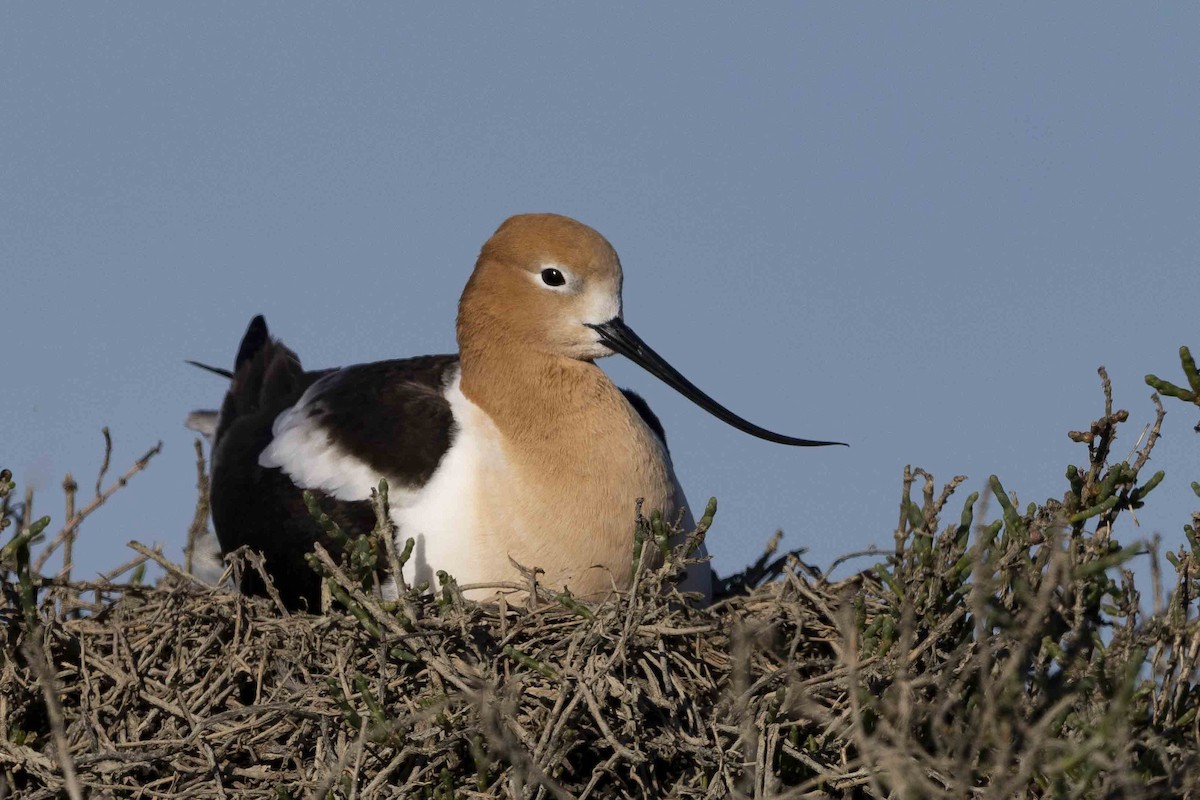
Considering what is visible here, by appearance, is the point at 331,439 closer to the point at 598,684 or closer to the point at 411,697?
the point at 411,697

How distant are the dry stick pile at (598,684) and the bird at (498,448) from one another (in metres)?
0.35

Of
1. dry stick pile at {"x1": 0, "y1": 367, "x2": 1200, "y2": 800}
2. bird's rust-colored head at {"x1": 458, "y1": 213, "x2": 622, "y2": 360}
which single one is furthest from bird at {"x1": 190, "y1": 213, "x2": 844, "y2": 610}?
dry stick pile at {"x1": 0, "y1": 367, "x2": 1200, "y2": 800}

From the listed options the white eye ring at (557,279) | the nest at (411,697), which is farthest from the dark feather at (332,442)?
the white eye ring at (557,279)

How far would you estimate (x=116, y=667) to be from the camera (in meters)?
4.71

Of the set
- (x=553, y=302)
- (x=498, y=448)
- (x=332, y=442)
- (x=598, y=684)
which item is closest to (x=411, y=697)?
(x=598, y=684)

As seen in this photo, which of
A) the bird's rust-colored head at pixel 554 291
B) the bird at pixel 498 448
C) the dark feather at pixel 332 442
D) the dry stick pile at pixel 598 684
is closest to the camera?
the dry stick pile at pixel 598 684

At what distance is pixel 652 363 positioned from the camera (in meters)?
5.56

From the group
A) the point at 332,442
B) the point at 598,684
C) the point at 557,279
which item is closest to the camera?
the point at 598,684

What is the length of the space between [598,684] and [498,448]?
1261 mm

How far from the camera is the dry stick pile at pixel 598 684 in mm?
4027

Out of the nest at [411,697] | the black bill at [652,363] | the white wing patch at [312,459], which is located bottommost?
the nest at [411,697]

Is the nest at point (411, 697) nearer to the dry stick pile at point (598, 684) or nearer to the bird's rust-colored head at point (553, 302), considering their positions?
the dry stick pile at point (598, 684)

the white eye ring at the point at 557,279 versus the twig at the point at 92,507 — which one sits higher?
the white eye ring at the point at 557,279

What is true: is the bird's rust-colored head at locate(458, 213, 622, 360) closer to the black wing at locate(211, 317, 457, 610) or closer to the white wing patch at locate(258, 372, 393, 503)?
the black wing at locate(211, 317, 457, 610)
